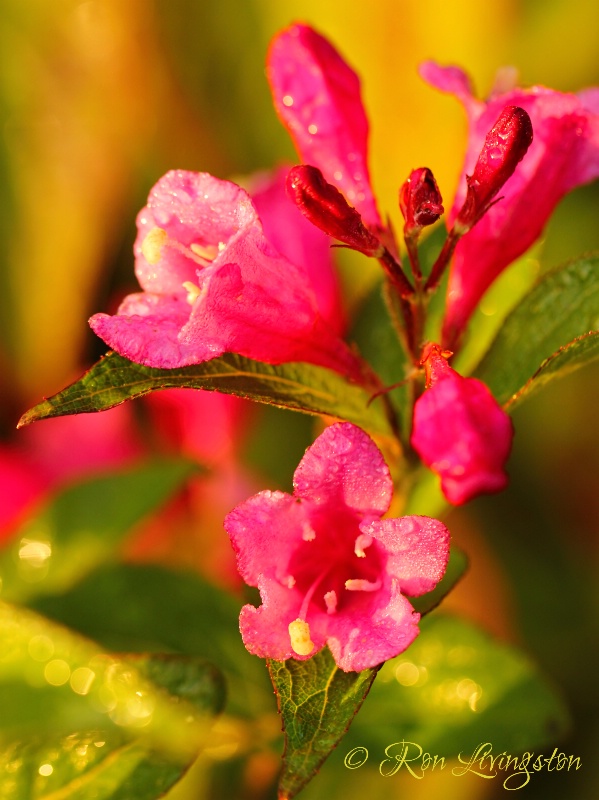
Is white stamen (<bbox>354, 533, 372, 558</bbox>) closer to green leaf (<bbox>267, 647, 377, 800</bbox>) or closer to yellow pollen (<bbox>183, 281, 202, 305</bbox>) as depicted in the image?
green leaf (<bbox>267, 647, 377, 800</bbox>)

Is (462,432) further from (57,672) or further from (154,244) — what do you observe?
(57,672)

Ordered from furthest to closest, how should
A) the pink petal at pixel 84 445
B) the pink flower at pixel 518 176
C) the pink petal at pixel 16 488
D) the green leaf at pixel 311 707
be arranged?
the pink petal at pixel 84 445 → the pink petal at pixel 16 488 → the pink flower at pixel 518 176 → the green leaf at pixel 311 707

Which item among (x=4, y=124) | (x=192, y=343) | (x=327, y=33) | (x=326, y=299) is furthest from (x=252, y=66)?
(x=192, y=343)

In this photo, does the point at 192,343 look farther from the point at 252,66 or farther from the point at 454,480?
the point at 252,66

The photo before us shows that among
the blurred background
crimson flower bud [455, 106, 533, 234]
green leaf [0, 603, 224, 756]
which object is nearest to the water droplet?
green leaf [0, 603, 224, 756]

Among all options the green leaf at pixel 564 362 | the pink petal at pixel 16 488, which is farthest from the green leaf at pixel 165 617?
the green leaf at pixel 564 362

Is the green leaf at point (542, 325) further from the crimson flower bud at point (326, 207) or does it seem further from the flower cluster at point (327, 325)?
the crimson flower bud at point (326, 207)
